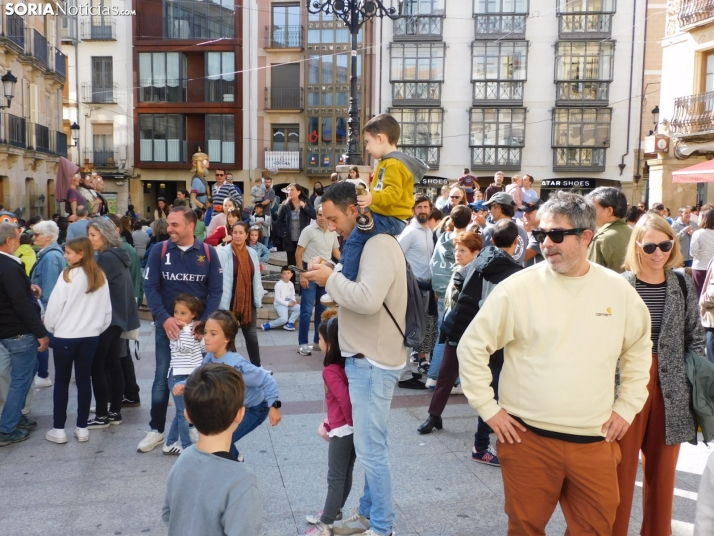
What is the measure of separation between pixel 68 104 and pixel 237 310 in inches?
1299

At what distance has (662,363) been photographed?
3.64 meters

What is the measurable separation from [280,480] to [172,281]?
1.81m

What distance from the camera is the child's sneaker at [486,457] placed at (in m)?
5.20

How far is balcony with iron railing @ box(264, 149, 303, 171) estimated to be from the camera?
35469mm

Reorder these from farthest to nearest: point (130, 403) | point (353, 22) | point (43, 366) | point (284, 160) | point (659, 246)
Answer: point (284, 160) < point (353, 22) < point (43, 366) < point (130, 403) < point (659, 246)

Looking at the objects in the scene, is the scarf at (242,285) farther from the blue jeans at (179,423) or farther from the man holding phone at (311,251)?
the blue jeans at (179,423)

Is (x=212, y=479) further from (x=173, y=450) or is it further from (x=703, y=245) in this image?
(x=703, y=245)

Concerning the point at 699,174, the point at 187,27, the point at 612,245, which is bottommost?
the point at 612,245

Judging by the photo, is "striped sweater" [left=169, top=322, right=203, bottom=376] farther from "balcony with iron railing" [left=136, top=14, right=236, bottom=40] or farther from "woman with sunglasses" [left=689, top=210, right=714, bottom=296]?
"balcony with iron railing" [left=136, top=14, right=236, bottom=40]

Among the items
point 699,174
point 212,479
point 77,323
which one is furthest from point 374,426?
point 699,174

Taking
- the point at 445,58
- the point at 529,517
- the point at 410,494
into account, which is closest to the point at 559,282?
the point at 529,517

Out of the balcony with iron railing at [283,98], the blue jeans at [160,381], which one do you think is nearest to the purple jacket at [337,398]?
the blue jeans at [160,381]

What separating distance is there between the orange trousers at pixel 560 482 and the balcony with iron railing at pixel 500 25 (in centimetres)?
3425

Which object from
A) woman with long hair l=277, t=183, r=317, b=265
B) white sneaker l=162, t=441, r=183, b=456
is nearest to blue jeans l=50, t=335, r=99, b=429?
white sneaker l=162, t=441, r=183, b=456
